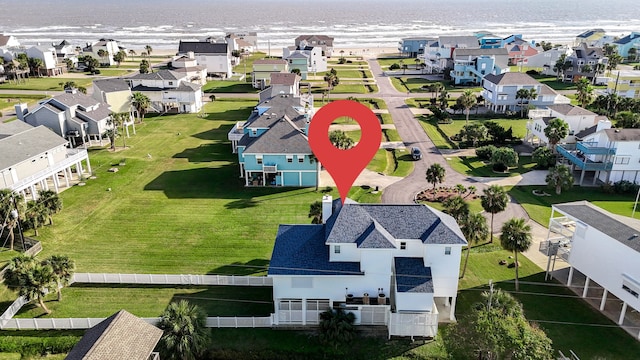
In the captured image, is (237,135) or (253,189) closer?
(253,189)

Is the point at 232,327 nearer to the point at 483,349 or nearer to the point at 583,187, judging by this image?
the point at 483,349

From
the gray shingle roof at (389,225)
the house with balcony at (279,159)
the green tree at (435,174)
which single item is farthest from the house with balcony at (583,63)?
the gray shingle roof at (389,225)

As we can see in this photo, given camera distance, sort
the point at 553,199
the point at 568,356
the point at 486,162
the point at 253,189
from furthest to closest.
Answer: the point at 486,162 < the point at 253,189 < the point at 553,199 < the point at 568,356

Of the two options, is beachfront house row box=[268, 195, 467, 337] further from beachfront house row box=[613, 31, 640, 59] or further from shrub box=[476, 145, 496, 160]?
beachfront house row box=[613, 31, 640, 59]

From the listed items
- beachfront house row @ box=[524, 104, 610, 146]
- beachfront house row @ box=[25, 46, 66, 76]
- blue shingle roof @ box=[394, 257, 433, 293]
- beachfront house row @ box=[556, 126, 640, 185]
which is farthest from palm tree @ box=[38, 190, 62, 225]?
beachfront house row @ box=[25, 46, 66, 76]

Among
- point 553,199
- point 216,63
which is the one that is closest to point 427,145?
point 553,199

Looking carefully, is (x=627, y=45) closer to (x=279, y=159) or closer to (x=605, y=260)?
(x=279, y=159)

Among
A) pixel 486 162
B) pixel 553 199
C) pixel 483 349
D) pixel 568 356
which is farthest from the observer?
pixel 486 162
